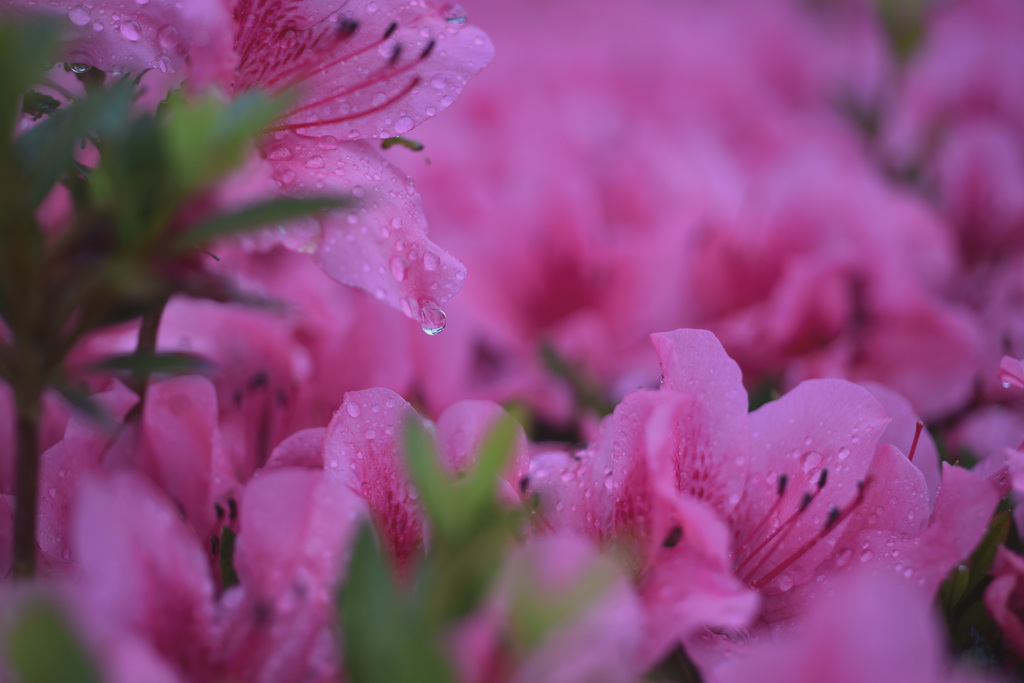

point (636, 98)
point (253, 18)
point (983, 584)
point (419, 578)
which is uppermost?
point (253, 18)

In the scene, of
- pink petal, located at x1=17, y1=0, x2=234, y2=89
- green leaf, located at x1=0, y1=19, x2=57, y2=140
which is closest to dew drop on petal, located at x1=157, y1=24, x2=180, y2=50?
pink petal, located at x1=17, y1=0, x2=234, y2=89

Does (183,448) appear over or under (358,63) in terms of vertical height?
under

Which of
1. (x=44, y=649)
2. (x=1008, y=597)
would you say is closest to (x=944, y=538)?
(x=1008, y=597)

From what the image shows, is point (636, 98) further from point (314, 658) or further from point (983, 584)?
point (314, 658)

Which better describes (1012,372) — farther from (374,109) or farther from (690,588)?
(374,109)

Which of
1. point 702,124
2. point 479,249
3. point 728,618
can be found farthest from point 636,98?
point 728,618
